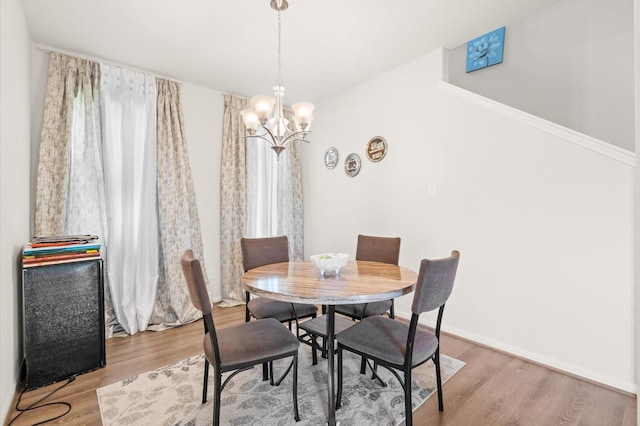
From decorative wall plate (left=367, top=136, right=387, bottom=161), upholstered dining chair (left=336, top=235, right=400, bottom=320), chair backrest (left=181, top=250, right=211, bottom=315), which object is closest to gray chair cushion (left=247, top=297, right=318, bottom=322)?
upholstered dining chair (left=336, top=235, right=400, bottom=320)

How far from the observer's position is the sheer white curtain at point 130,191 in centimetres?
299

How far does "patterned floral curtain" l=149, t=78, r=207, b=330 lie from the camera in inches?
127

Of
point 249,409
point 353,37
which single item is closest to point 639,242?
point 249,409

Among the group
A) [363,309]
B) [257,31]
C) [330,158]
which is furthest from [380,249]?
[257,31]

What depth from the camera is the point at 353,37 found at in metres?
2.70

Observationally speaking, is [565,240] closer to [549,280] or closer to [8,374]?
[549,280]

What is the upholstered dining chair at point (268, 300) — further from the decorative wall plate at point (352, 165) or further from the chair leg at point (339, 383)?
the decorative wall plate at point (352, 165)

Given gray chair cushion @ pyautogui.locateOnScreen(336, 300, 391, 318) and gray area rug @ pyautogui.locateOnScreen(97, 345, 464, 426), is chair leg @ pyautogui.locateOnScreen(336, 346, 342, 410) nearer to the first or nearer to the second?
gray area rug @ pyautogui.locateOnScreen(97, 345, 464, 426)

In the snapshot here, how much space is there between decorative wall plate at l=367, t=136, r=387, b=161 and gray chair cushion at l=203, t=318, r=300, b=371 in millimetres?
2315

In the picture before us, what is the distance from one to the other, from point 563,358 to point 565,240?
2.86 feet

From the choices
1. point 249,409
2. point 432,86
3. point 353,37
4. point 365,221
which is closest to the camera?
point 249,409

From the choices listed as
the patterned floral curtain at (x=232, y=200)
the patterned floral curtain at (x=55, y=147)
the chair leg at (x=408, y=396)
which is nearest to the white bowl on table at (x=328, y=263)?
the chair leg at (x=408, y=396)

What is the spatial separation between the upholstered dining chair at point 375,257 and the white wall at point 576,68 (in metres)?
1.76

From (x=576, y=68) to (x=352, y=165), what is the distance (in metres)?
2.24
